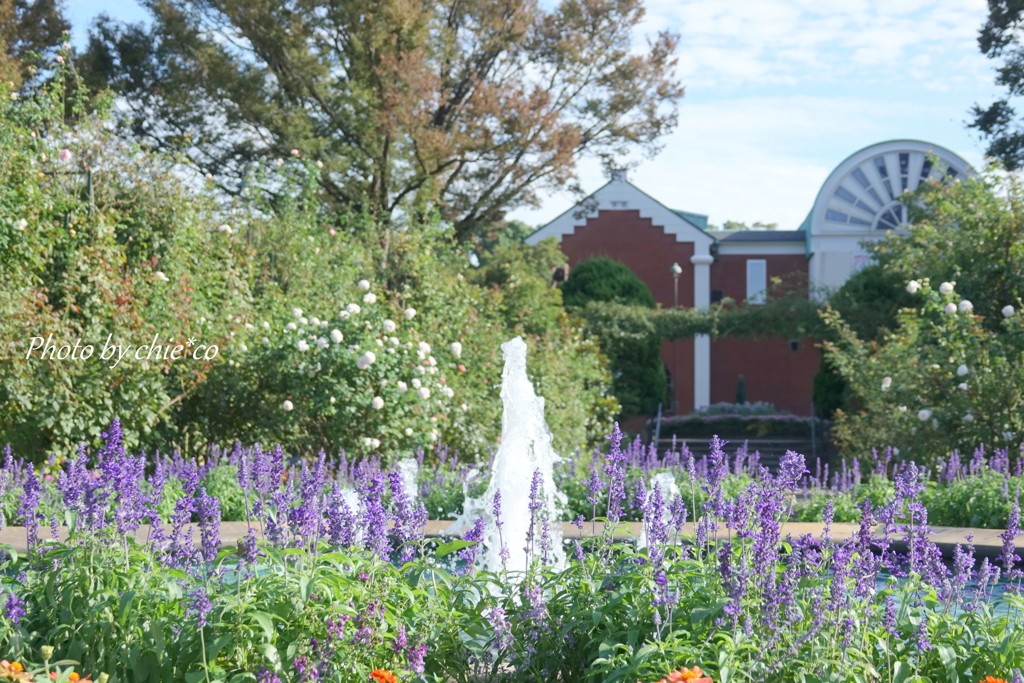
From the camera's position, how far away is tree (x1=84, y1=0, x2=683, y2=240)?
50.0 feet

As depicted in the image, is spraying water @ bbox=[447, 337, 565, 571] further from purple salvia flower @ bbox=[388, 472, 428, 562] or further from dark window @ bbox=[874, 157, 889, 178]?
dark window @ bbox=[874, 157, 889, 178]

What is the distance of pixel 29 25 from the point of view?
15422mm

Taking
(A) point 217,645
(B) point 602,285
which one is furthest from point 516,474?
(B) point 602,285

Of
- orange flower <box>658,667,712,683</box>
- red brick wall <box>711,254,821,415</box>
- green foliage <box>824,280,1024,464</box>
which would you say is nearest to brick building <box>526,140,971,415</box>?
red brick wall <box>711,254,821,415</box>

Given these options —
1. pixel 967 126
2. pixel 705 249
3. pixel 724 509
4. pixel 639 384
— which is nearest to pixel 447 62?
pixel 639 384

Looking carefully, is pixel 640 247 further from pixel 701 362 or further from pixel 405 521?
pixel 405 521

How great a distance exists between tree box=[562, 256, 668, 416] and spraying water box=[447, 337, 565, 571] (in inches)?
486

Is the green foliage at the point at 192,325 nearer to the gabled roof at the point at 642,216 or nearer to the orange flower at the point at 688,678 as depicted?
the orange flower at the point at 688,678

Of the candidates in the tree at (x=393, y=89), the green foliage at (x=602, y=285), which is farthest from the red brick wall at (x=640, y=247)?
the tree at (x=393, y=89)

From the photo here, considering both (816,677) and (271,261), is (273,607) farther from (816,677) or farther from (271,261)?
(271,261)

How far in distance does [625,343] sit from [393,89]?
7937 millimetres

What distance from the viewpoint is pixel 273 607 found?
8.72 feet

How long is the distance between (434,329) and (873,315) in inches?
397

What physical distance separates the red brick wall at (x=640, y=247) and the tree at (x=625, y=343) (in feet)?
14.7
